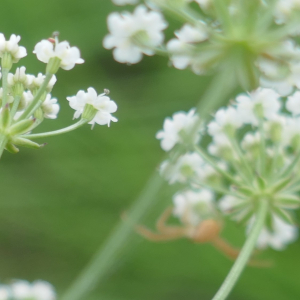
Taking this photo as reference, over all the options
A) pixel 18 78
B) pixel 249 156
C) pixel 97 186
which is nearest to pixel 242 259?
pixel 249 156

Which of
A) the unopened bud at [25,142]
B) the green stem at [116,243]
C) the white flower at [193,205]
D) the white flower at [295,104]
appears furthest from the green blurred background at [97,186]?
the unopened bud at [25,142]

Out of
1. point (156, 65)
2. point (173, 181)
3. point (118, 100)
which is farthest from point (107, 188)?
point (173, 181)

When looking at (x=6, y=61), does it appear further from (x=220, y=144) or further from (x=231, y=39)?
(x=220, y=144)

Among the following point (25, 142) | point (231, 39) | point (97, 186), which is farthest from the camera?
point (97, 186)

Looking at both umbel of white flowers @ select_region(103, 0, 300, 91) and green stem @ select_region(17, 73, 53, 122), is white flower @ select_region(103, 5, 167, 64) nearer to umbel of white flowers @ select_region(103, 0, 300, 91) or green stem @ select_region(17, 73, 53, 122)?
umbel of white flowers @ select_region(103, 0, 300, 91)

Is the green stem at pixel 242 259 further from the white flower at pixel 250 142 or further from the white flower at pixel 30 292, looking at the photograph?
the white flower at pixel 30 292

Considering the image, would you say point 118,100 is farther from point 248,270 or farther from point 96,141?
point 248,270
